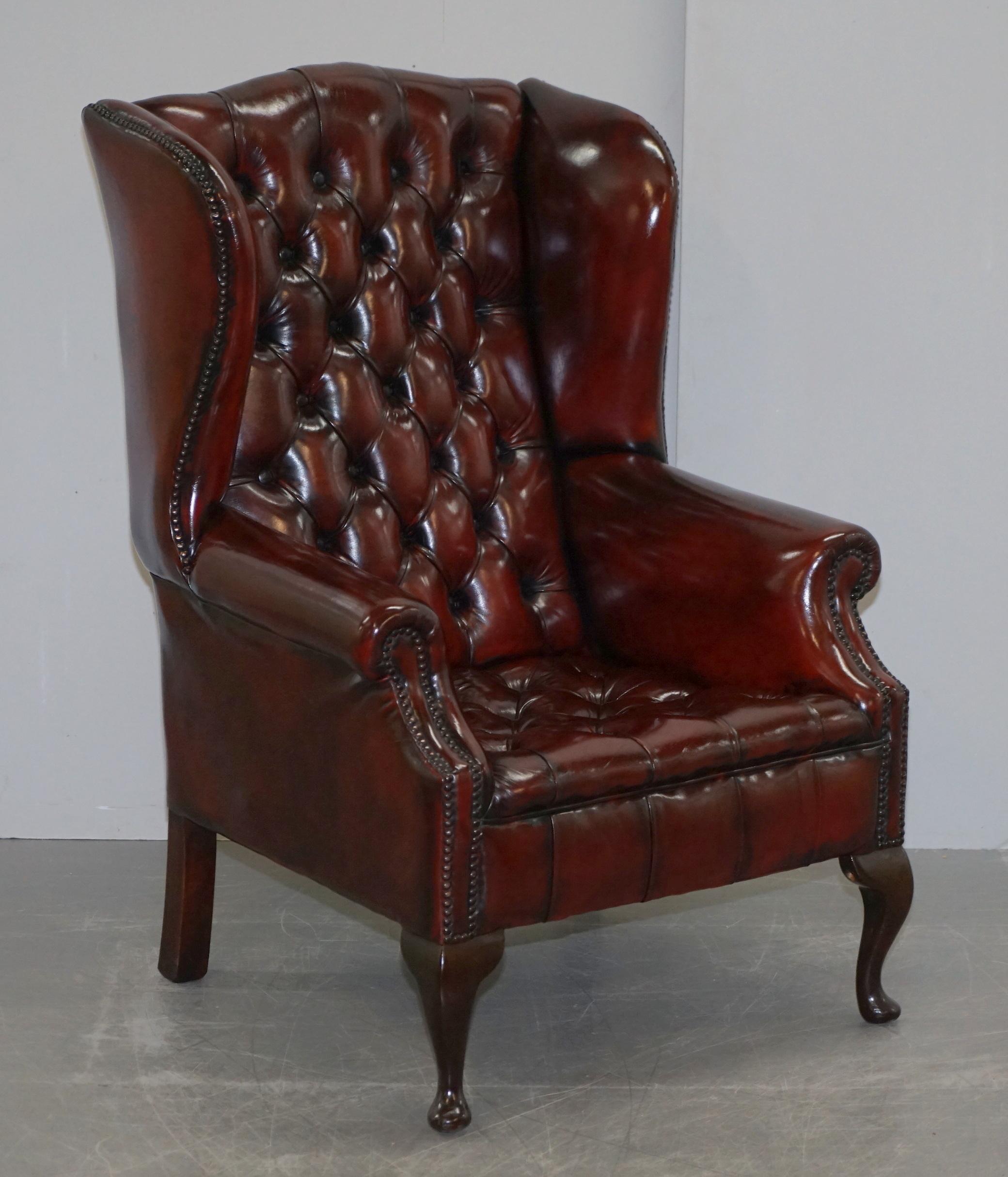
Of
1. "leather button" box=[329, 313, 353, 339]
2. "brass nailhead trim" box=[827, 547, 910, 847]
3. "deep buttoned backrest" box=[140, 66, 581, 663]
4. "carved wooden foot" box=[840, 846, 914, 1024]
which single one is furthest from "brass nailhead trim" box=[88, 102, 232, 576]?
"carved wooden foot" box=[840, 846, 914, 1024]

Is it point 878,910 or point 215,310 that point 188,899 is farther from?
point 878,910

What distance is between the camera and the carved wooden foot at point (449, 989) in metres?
1.78

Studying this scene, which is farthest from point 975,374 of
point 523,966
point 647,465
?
point 523,966

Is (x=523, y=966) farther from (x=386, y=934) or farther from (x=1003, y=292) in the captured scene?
(x=1003, y=292)

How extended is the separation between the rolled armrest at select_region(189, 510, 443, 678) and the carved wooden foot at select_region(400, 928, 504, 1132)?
338 millimetres

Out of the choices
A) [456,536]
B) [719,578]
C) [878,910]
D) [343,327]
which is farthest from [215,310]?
[878,910]

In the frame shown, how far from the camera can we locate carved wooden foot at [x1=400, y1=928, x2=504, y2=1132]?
178 centimetres

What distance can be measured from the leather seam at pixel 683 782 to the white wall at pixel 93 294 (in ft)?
3.67

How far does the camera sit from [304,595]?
184 centimetres

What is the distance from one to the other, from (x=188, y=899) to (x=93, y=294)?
118cm

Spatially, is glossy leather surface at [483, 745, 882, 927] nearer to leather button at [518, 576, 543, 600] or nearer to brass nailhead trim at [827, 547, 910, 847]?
brass nailhead trim at [827, 547, 910, 847]

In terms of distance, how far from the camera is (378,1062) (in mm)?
2062

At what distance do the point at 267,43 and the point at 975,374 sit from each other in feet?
4.81

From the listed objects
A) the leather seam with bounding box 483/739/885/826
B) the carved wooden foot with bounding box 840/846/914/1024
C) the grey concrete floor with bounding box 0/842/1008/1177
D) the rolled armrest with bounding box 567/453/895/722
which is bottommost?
the grey concrete floor with bounding box 0/842/1008/1177
